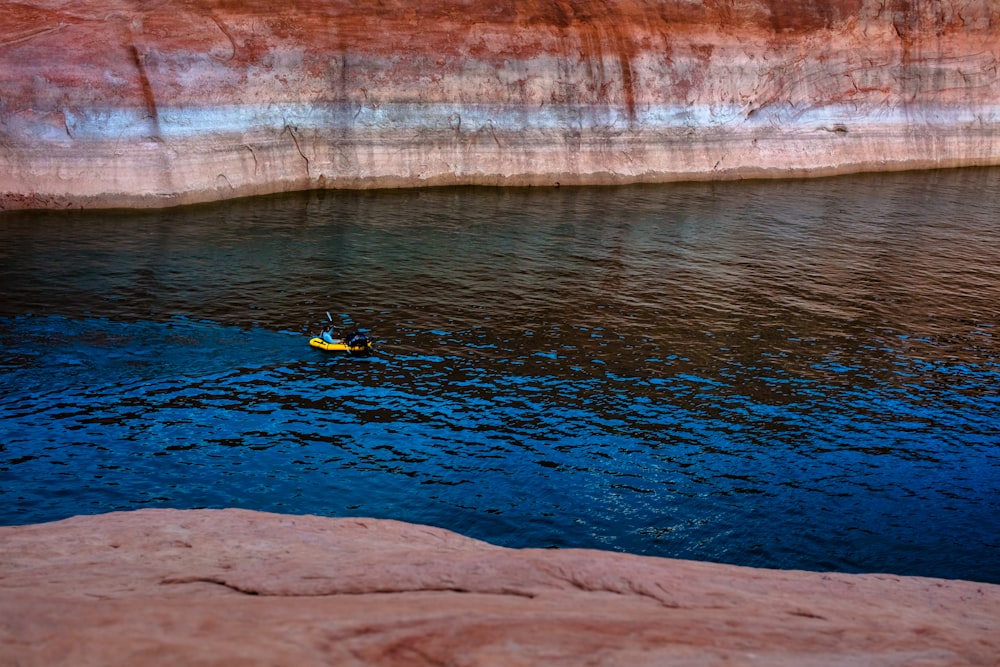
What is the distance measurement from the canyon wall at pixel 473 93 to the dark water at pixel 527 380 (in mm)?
3542

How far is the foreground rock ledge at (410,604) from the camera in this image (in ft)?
25.5

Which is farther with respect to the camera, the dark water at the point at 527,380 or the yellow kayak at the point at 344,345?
the yellow kayak at the point at 344,345

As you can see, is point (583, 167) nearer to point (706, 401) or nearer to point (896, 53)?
point (896, 53)

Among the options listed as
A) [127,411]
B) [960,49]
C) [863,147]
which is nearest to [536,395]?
[127,411]

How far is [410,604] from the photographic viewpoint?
359 inches

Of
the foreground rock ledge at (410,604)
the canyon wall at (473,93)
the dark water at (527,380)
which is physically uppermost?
the canyon wall at (473,93)

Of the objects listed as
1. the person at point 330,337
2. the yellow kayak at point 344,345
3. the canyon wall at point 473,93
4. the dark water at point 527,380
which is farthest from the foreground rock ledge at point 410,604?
the canyon wall at point 473,93

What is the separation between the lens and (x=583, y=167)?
50594 mm

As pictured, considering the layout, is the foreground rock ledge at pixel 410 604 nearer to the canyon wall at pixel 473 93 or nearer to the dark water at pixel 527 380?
the dark water at pixel 527 380

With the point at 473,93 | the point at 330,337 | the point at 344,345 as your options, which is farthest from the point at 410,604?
the point at 473,93

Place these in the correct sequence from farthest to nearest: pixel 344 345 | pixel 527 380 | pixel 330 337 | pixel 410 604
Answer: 1. pixel 330 337
2. pixel 344 345
3. pixel 527 380
4. pixel 410 604

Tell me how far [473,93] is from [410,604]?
41705mm

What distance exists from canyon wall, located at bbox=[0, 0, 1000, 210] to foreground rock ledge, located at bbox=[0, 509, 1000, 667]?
102ft

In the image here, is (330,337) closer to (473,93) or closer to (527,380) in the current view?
(527,380)
